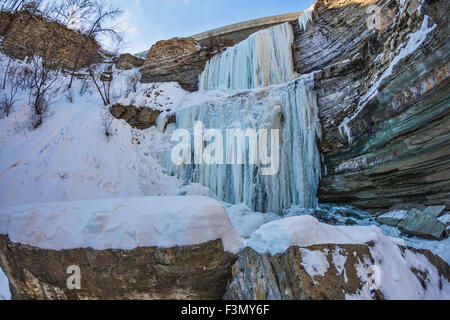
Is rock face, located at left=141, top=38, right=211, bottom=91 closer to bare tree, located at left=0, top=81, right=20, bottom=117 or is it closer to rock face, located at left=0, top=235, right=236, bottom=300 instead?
bare tree, located at left=0, top=81, right=20, bottom=117

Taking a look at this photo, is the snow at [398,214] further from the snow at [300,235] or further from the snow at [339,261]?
the snow at [339,261]

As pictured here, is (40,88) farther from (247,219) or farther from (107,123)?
(247,219)

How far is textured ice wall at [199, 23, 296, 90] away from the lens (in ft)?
28.9

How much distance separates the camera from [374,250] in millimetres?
2168

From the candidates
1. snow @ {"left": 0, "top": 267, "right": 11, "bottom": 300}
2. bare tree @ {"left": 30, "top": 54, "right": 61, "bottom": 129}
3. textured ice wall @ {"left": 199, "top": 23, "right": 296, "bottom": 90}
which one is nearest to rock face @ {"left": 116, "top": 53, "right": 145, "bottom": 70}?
bare tree @ {"left": 30, "top": 54, "right": 61, "bottom": 129}

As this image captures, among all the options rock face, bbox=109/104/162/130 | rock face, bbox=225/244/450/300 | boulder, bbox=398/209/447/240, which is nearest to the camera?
rock face, bbox=225/244/450/300

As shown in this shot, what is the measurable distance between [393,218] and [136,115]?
9.53m

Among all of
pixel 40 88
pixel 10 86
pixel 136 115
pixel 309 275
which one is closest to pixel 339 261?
pixel 309 275

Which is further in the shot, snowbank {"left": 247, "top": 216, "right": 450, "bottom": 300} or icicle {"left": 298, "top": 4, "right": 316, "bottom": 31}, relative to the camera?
icicle {"left": 298, "top": 4, "right": 316, "bottom": 31}

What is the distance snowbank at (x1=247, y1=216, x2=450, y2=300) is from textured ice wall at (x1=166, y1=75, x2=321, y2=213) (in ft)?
10.8

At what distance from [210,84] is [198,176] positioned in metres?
4.78

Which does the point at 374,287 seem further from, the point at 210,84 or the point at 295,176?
the point at 210,84

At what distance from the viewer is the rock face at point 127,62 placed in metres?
13.8
